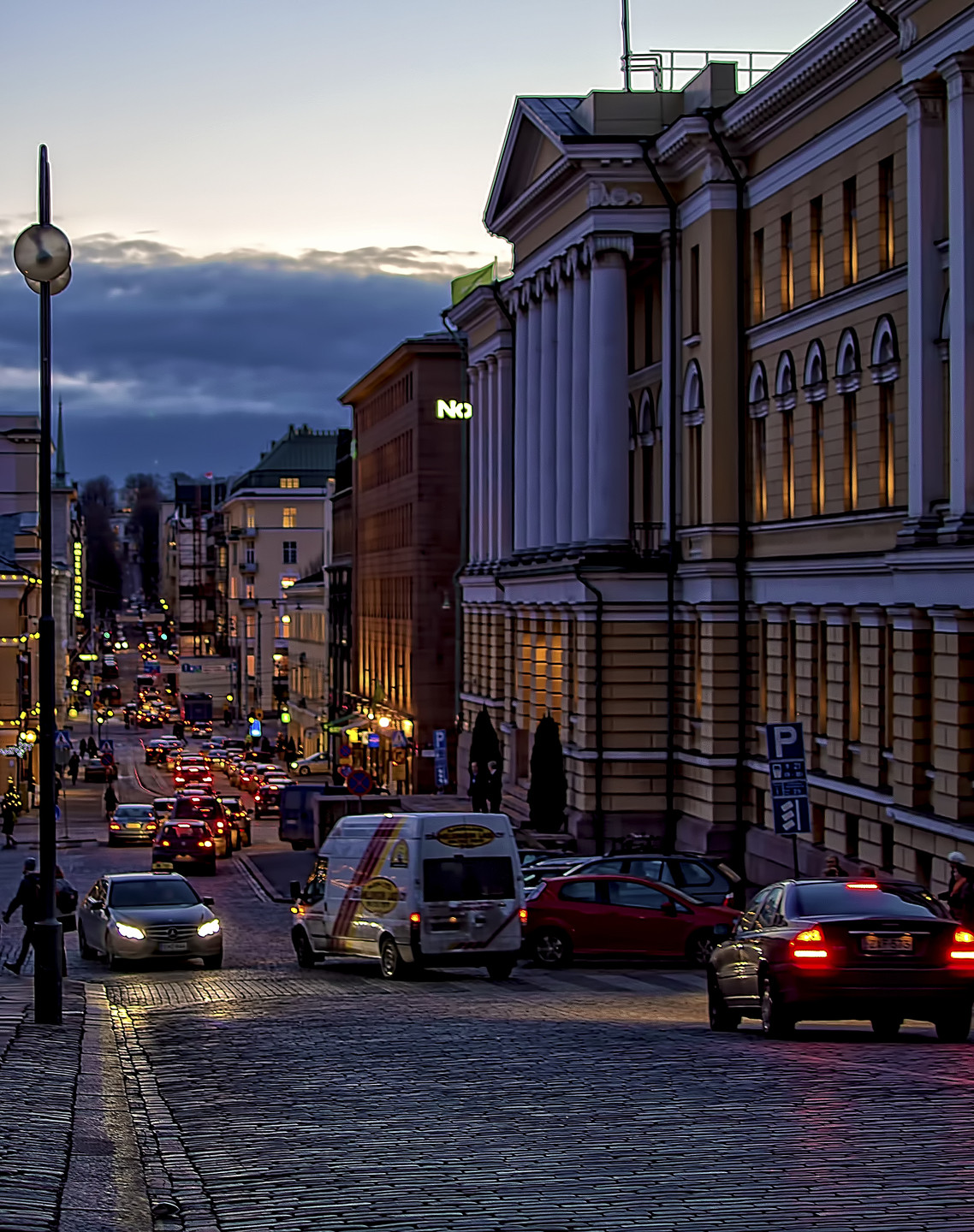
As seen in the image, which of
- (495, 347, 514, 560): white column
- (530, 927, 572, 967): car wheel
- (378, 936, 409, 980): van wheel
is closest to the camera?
(378, 936, 409, 980): van wheel

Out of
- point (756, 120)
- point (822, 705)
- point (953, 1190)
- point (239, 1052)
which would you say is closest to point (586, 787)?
point (822, 705)

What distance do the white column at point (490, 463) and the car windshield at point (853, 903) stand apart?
172ft

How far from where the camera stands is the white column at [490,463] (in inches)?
2734

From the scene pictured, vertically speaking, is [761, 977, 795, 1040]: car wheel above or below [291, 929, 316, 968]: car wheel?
above

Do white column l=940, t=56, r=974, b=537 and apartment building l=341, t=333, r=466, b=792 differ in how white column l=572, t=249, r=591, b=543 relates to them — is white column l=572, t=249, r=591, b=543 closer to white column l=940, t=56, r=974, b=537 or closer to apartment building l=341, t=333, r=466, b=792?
white column l=940, t=56, r=974, b=537

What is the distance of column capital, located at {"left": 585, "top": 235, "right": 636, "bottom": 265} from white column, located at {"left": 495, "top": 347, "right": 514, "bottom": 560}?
1758 cm

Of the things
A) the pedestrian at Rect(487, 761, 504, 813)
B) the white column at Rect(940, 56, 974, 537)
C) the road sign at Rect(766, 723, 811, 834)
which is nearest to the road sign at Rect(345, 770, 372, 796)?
the pedestrian at Rect(487, 761, 504, 813)

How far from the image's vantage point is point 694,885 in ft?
101

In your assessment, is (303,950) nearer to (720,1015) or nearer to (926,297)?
(720,1015)

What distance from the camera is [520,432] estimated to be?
63.3m

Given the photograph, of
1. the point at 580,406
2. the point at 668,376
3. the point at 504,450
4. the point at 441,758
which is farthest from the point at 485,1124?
the point at 504,450

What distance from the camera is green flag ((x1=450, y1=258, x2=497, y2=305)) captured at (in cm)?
7338

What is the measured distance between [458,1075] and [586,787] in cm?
3532

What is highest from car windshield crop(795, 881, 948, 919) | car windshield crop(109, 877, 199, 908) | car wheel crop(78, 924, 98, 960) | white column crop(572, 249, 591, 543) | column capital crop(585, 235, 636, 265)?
column capital crop(585, 235, 636, 265)
